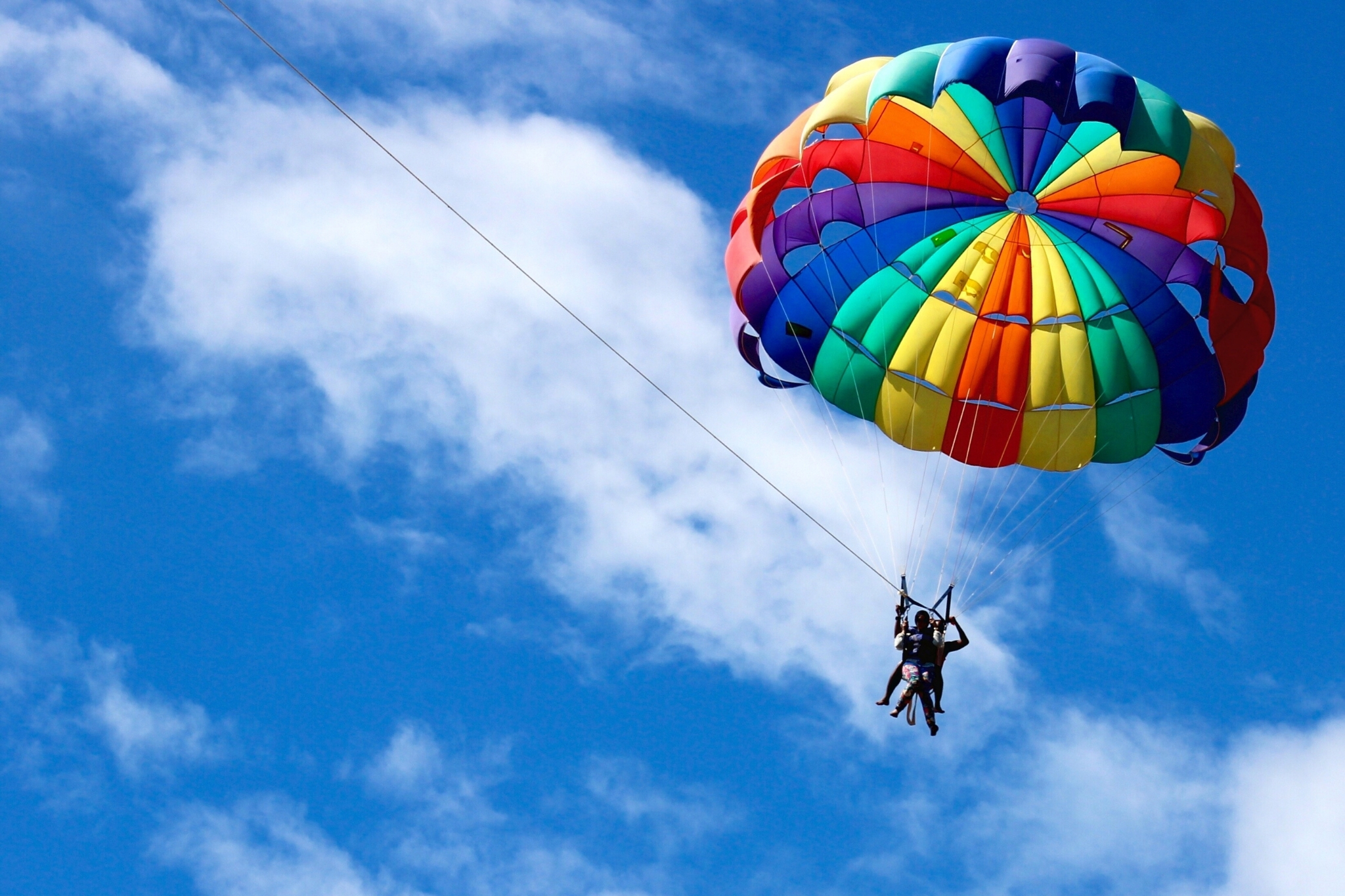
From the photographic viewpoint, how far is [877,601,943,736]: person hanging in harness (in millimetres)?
16891

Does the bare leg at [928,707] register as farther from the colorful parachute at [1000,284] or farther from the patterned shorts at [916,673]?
the colorful parachute at [1000,284]

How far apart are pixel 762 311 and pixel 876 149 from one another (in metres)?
1.86

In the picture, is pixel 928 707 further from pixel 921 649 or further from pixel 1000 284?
pixel 1000 284

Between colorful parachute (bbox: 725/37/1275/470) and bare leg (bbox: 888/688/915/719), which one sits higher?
colorful parachute (bbox: 725/37/1275/470)

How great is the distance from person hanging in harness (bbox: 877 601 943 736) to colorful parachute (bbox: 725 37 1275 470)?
108 inches

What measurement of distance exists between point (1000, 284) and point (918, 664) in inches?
161

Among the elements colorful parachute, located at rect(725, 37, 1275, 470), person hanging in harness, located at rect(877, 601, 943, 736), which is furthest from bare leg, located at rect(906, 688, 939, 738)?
colorful parachute, located at rect(725, 37, 1275, 470)

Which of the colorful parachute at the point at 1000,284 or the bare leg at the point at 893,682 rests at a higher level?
the colorful parachute at the point at 1000,284

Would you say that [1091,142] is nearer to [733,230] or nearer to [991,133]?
[991,133]

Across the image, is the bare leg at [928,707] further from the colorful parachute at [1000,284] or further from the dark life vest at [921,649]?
the colorful parachute at [1000,284]

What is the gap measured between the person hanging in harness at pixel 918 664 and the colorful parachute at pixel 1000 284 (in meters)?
2.74

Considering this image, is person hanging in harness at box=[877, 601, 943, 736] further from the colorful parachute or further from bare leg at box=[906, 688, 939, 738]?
the colorful parachute

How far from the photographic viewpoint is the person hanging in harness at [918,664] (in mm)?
16891

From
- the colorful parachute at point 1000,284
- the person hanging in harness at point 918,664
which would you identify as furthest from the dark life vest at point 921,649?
the colorful parachute at point 1000,284
